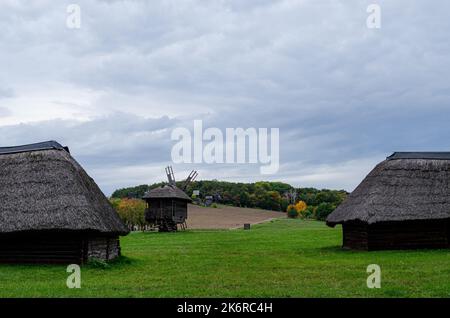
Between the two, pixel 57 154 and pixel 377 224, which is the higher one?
pixel 57 154

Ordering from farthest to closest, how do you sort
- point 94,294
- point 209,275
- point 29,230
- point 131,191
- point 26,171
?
1. point 131,191
2. point 26,171
3. point 29,230
4. point 209,275
5. point 94,294

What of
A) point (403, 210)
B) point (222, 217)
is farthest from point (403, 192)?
point (222, 217)

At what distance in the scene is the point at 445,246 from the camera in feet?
88.7

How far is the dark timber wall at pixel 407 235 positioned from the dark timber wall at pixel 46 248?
1365 centimetres

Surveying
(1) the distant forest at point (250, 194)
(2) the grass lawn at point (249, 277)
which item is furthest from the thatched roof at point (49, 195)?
(1) the distant forest at point (250, 194)

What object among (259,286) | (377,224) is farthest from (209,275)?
(377,224)

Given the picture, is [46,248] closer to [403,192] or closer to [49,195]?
[49,195]

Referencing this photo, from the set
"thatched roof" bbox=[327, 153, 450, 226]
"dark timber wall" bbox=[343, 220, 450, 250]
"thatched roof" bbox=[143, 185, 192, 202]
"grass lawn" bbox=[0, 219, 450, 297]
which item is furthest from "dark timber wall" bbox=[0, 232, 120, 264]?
"thatched roof" bbox=[143, 185, 192, 202]

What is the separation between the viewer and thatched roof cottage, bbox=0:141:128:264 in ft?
66.5

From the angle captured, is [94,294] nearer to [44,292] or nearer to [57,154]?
[44,292]

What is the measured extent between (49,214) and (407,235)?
17034mm
